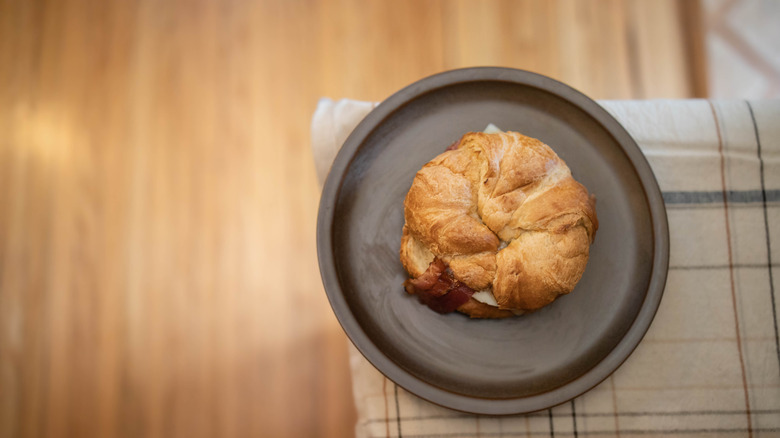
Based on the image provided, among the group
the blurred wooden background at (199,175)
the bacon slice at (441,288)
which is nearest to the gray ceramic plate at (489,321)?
the bacon slice at (441,288)

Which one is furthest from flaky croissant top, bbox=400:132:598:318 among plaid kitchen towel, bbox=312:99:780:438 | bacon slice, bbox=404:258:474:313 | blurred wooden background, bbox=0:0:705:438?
blurred wooden background, bbox=0:0:705:438

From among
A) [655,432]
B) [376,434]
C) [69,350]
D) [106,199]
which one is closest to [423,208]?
[376,434]

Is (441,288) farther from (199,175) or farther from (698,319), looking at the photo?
(199,175)

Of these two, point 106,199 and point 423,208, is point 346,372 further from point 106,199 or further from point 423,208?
point 106,199

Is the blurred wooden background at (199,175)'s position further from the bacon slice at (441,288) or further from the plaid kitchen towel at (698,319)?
the bacon slice at (441,288)

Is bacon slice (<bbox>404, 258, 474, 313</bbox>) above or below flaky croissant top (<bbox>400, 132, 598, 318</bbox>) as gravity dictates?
below

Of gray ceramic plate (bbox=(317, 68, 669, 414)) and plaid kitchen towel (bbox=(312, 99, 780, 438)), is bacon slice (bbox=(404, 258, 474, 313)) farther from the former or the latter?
plaid kitchen towel (bbox=(312, 99, 780, 438))
